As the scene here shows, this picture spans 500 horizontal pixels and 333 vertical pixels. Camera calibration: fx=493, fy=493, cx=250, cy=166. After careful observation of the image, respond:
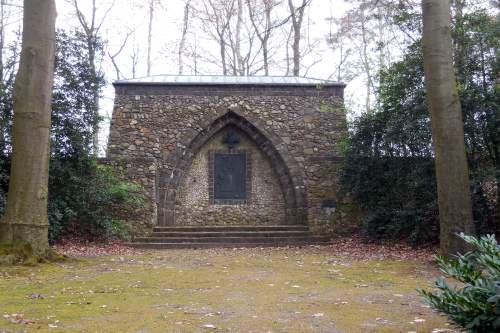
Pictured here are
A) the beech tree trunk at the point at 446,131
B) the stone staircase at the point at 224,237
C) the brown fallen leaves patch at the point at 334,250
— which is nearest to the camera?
the beech tree trunk at the point at 446,131

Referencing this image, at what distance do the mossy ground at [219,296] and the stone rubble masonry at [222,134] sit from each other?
6.13 m

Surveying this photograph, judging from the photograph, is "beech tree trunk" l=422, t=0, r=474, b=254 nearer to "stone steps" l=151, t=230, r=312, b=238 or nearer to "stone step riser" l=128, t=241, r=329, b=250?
"stone step riser" l=128, t=241, r=329, b=250

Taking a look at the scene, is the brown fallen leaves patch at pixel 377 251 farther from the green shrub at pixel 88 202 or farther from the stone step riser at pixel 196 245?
the green shrub at pixel 88 202

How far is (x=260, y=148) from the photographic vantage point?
15.2 metres

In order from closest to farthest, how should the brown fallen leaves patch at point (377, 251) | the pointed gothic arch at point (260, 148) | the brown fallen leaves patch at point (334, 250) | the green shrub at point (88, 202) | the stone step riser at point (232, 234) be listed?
the brown fallen leaves patch at point (377, 251), the brown fallen leaves patch at point (334, 250), the green shrub at point (88, 202), the stone step riser at point (232, 234), the pointed gothic arch at point (260, 148)

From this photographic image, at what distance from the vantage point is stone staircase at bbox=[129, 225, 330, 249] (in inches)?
474

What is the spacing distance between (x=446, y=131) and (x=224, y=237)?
6.83 meters

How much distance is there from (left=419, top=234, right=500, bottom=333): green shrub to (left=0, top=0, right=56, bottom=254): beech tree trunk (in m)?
6.30

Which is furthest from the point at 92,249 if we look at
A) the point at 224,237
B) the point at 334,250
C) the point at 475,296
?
the point at 475,296

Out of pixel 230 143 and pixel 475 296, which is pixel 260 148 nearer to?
pixel 230 143

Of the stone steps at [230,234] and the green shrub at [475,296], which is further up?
the green shrub at [475,296]

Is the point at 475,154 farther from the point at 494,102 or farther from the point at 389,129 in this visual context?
the point at 389,129

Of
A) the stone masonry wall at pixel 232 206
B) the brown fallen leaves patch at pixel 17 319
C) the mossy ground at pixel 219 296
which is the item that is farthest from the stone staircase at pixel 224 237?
the brown fallen leaves patch at pixel 17 319

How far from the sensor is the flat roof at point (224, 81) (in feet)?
48.8
